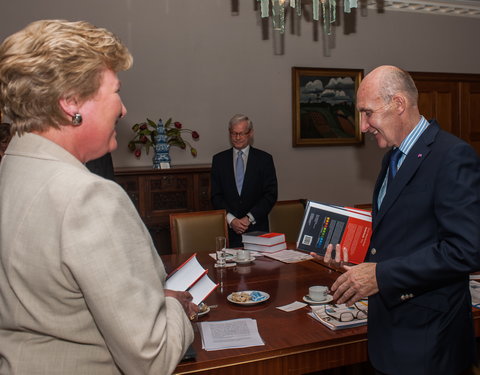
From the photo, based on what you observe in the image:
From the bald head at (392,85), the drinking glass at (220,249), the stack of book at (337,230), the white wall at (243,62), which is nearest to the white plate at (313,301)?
the stack of book at (337,230)

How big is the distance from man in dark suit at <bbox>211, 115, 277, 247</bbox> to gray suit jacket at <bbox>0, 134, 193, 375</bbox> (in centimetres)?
329

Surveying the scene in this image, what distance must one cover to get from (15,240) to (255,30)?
5170 mm

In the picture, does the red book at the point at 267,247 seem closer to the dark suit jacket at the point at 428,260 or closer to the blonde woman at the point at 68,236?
the dark suit jacket at the point at 428,260

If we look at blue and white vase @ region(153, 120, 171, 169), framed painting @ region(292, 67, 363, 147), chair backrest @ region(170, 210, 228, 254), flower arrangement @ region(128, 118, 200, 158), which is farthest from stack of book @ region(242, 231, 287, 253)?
framed painting @ region(292, 67, 363, 147)

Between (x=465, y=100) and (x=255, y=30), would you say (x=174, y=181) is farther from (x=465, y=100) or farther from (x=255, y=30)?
(x=465, y=100)

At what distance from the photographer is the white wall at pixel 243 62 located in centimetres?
524

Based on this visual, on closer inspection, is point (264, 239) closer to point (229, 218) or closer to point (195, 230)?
point (195, 230)

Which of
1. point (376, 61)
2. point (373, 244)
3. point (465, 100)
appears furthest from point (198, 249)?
point (465, 100)

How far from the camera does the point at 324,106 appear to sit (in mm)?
6066

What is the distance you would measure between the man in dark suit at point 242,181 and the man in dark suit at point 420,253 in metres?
2.57

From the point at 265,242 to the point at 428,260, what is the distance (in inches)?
70.3

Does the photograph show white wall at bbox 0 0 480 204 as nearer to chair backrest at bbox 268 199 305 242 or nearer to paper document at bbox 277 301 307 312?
chair backrest at bbox 268 199 305 242

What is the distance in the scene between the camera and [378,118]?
184 cm

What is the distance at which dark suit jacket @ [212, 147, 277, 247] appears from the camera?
4.39m
